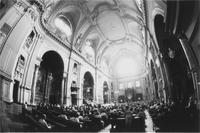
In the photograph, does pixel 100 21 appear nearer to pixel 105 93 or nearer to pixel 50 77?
pixel 50 77

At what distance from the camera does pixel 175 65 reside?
10.1m

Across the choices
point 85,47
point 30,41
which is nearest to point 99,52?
point 85,47

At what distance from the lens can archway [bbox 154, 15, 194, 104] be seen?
8.99 m

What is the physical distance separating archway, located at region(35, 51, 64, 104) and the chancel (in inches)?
4.0

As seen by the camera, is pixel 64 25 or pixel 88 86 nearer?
pixel 64 25

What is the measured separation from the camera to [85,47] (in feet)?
71.8

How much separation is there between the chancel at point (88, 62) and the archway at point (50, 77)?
101 millimetres

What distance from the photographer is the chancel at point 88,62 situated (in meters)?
5.40

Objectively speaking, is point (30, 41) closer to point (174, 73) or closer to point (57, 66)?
point (57, 66)

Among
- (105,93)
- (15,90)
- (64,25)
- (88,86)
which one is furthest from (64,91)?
(105,93)

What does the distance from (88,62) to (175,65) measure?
13.6 meters

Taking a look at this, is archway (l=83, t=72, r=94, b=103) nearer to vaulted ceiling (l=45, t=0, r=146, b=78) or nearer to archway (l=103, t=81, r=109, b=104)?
vaulted ceiling (l=45, t=0, r=146, b=78)

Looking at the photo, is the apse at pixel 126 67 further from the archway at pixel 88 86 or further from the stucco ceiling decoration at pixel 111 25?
the archway at pixel 88 86

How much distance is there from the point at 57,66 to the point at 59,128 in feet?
38.8
